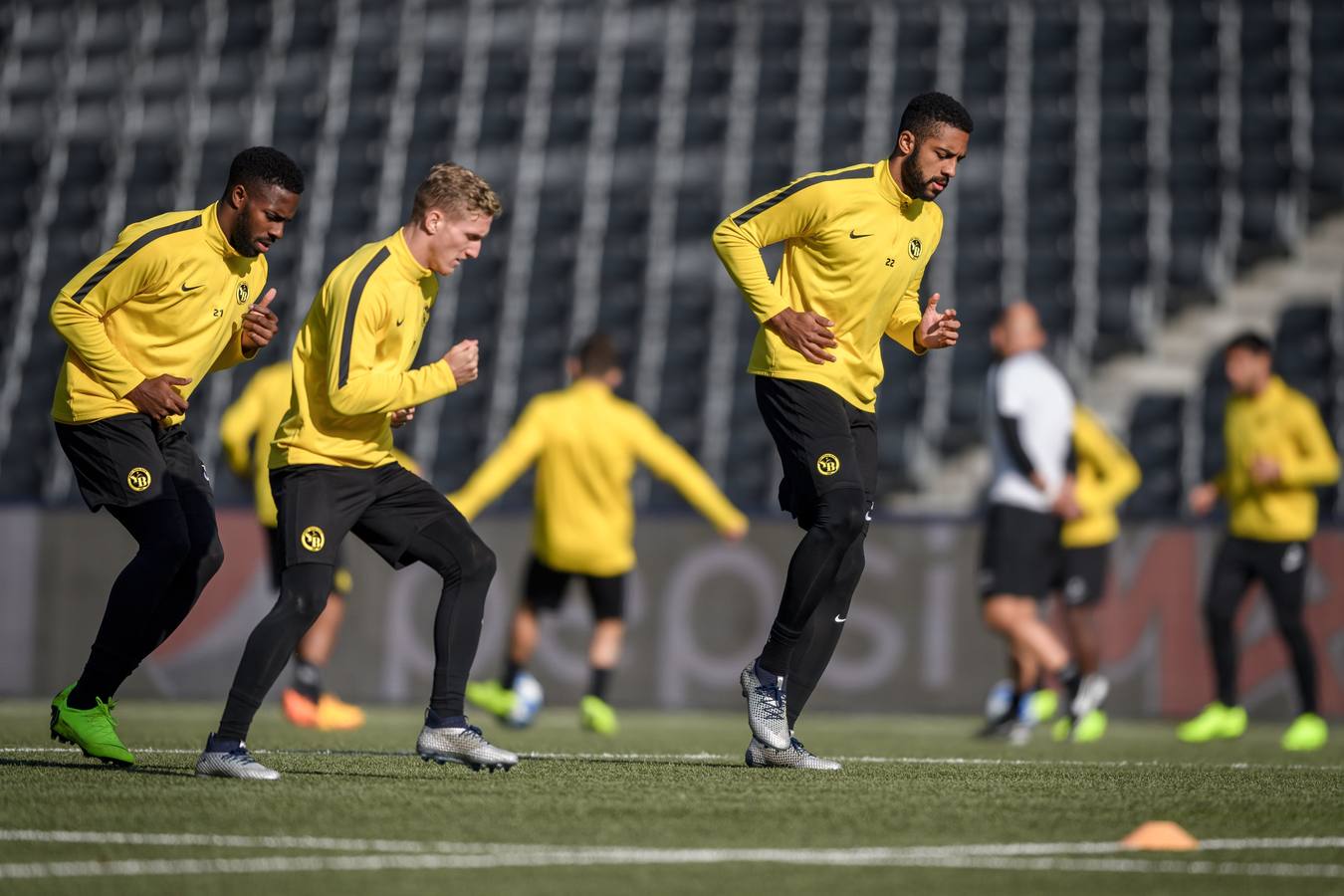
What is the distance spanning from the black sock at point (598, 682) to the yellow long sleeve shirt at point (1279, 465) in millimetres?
3498

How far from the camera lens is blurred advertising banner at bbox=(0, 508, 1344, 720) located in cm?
1223

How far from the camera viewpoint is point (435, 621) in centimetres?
567

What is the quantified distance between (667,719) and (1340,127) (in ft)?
31.1

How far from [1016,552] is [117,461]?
5346 mm

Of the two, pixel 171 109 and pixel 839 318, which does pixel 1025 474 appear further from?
pixel 171 109

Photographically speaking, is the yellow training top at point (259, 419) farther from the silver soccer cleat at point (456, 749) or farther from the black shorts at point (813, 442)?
the silver soccer cleat at point (456, 749)

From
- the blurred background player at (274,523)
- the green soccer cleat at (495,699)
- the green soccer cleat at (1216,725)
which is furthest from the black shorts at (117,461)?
the green soccer cleat at (1216,725)

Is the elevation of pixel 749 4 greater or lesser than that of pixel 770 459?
greater

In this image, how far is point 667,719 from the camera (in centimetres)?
1149

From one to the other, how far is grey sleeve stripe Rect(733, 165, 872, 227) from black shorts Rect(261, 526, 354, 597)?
1.72m

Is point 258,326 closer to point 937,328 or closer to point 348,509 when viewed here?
point 348,509

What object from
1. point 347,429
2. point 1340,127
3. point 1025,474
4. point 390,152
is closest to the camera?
point 347,429

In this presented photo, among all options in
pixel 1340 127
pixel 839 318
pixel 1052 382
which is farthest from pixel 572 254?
pixel 839 318

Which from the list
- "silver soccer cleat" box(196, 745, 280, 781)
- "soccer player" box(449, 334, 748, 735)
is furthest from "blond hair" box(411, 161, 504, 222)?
"soccer player" box(449, 334, 748, 735)
